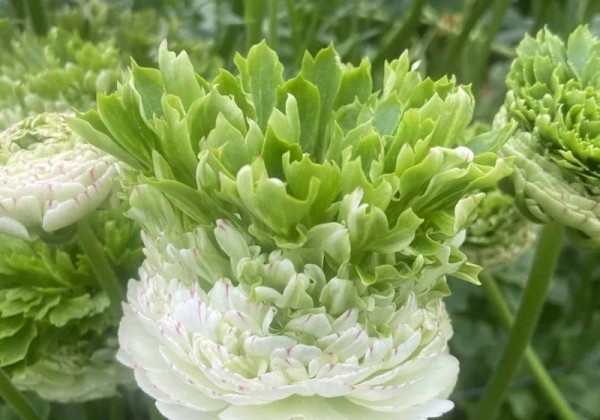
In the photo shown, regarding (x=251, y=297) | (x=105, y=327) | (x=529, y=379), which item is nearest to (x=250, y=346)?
(x=251, y=297)

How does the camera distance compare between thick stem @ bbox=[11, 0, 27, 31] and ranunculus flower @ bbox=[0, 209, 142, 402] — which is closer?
ranunculus flower @ bbox=[0, 209, 142, 402]

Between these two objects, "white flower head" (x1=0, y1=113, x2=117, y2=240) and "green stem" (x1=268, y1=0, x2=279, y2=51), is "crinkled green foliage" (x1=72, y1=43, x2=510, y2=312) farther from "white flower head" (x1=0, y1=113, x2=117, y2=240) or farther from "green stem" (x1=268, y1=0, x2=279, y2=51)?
"green stem" (x1=268, y1=0, x2=279, y2=51)

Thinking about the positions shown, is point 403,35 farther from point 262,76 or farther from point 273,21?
point 262,76

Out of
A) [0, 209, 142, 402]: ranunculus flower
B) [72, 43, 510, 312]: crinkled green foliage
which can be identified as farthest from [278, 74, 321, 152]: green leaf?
[0, 209, 142, 402]: ranunculus flower

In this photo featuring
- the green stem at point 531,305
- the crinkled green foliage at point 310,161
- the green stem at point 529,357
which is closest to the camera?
the crinkled green foliage at point 310,161

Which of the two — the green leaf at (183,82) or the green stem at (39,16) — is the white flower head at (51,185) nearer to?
the green leaf at (183,82)

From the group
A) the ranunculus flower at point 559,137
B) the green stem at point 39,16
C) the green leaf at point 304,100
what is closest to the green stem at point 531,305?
the ranunculus flower at point 559,137
